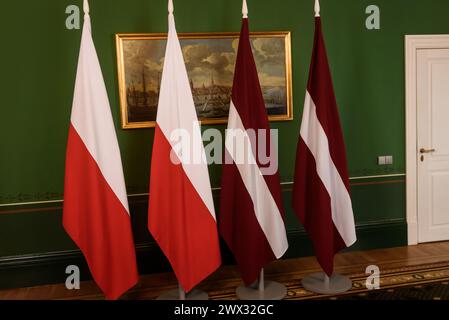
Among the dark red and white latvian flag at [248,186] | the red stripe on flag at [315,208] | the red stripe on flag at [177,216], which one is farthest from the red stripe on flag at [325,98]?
the red stripe on flag at [177,216]

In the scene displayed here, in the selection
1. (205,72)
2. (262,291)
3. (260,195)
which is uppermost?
(205,72)

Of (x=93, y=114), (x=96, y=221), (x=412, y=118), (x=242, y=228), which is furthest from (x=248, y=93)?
(x=412, y=118)

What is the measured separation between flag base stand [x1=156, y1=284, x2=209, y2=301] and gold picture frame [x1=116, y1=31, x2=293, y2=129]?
137 cm

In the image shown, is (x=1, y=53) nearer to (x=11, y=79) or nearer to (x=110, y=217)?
(x=11, y=79)

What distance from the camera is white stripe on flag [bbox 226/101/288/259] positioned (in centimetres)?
297

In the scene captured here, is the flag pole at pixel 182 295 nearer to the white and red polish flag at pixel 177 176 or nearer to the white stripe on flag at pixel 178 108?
the white and red polish flag at pixel 177 176

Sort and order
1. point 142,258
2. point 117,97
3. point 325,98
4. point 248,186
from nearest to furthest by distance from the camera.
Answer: point 248,186
point 325,98
point 117,97
point 142,258

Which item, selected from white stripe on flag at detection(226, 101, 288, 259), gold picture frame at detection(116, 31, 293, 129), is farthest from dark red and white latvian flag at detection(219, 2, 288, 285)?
gold picture frame at detection(116, 31, 293, 129)

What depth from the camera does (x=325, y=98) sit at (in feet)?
10.1

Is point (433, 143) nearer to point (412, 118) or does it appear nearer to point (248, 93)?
point (412, 118)

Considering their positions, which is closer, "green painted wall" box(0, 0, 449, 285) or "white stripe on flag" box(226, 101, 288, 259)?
"white stripe on flag" box(226, 101, 288, 259)

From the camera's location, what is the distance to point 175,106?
9.27 ft

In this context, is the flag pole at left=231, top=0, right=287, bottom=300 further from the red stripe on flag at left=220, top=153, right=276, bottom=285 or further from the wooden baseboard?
the wooden baseboard

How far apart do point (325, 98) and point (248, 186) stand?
2.85 ft
